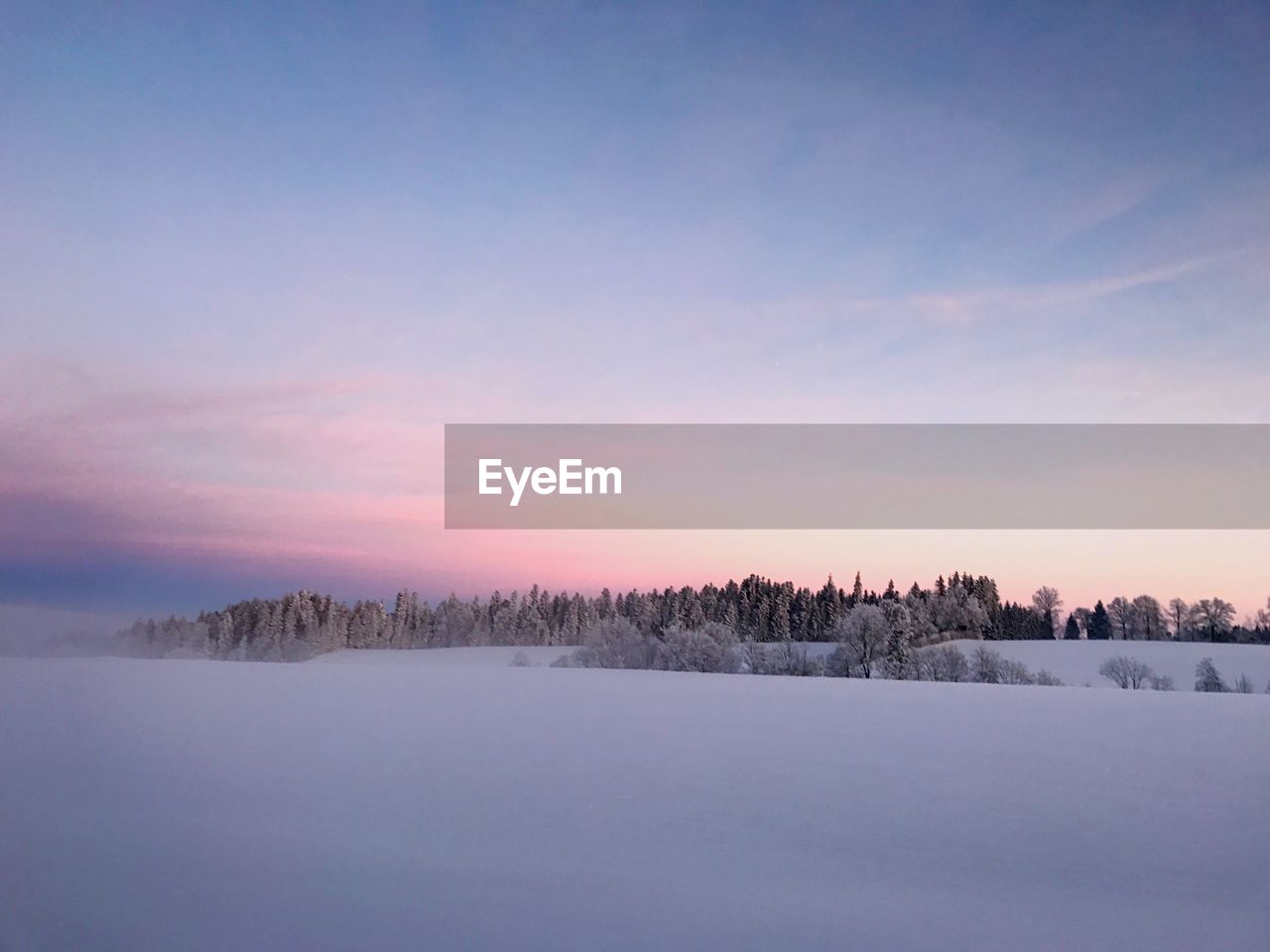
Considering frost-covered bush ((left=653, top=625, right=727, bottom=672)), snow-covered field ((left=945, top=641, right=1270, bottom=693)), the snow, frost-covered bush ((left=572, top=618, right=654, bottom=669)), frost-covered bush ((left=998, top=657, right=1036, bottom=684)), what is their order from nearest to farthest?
frost-covered bush ((left=998, top=657, right=1036, bottom=684))
frost-covered bush ((left=653, top=625, right=727, bottom=672))
snow-covered field ((left=945, top=641, right=1270, bottom=693))
frost-covered bush ((left=572, top=618, right=654, bottom=669))
the snow

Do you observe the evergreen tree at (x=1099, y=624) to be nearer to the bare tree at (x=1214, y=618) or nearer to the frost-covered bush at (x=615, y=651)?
the bare tree at (x=1214, y=618)

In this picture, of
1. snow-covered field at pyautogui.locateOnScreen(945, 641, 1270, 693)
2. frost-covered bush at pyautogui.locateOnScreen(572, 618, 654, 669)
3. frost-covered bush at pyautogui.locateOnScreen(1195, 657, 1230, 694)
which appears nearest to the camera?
frost-covered bush at pyautogui.locateOnScreen(1195, 657, 1230, 694)

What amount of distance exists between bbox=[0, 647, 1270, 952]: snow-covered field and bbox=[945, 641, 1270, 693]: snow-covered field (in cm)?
4213

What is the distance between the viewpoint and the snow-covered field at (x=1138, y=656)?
51.4 m

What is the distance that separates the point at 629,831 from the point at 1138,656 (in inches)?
2437

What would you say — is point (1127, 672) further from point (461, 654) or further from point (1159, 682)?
point (461, 654)

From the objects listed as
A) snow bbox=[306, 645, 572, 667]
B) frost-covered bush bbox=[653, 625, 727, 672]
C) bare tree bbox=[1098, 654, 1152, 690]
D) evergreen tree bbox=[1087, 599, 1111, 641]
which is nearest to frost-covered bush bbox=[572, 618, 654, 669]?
frost-covered bush bbox=[653, 625, 727, 672]

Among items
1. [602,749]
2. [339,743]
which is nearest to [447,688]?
[339,743]

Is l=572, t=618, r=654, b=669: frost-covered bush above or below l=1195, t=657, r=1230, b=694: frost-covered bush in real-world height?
above

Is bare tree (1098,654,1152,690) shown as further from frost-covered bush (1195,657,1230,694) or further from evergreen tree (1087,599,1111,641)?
Result: evergreen tree (1087,599,1111,641)

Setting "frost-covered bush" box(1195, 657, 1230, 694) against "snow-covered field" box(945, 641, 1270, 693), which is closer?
"frost-covered bush" box(1195, 657, 1230, 694)

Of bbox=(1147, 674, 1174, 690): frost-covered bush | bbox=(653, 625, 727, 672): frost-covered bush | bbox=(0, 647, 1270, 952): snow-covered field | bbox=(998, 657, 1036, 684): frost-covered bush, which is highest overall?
bbox=(0, 647, 1270, 952): snow-covered field

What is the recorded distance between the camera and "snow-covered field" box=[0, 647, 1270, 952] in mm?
6312

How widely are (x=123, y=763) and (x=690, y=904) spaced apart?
9396mm
